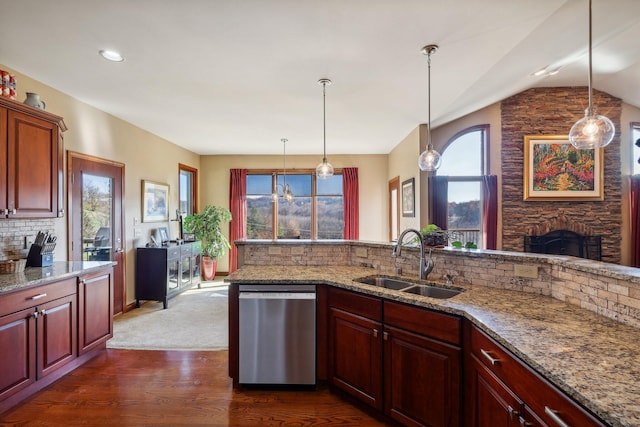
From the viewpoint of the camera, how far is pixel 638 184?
16.0ft

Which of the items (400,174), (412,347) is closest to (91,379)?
(412,347)

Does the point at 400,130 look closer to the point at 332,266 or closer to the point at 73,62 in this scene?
the point at 332,266

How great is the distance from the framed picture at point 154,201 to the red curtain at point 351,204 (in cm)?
367

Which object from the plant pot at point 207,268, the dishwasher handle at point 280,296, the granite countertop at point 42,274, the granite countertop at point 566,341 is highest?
the granite countertop at point 42,274

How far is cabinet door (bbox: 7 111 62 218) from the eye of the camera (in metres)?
2.59

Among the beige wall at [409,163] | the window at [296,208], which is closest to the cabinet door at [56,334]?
the beige wall at [409,163]

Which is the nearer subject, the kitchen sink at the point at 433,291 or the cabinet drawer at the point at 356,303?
the cabinet drawer at the point at 356,303

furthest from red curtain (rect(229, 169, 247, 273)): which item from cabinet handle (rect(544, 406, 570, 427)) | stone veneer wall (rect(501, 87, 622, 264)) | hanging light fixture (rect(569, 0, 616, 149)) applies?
cabinet handle (rect(544, 406, 570, 427))

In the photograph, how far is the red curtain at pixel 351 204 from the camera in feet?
24.1

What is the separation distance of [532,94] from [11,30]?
6.12m

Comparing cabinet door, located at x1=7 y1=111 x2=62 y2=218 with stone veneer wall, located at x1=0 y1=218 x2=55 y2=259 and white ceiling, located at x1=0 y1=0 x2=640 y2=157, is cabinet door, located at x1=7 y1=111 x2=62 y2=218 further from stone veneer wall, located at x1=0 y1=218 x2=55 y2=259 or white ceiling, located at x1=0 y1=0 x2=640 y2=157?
white ceiling, located at x1=0 y1=0 x2=640 y2=157

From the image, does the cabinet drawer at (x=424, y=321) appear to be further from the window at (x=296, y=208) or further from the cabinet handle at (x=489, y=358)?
the window at (x=296, y=208)

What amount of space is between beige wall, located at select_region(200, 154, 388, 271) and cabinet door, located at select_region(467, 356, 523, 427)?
19.1ft

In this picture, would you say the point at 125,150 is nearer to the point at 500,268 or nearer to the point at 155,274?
the point at 155,274
